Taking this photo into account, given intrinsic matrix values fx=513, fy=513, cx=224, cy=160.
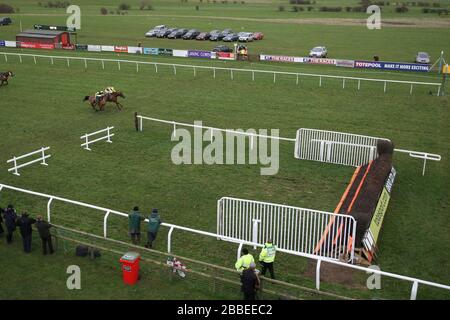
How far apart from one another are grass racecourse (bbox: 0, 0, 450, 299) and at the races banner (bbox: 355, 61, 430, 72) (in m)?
1.47

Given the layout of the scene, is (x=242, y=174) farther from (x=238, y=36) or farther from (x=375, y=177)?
(x=238, y=36)

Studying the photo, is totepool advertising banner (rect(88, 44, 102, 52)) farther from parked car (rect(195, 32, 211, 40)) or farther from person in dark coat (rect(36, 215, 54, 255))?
person in dark coat (rect(36, 215, 54, 255))

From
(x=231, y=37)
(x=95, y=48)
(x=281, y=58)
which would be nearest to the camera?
(x=281, y=58)

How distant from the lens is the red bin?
11.1 metres

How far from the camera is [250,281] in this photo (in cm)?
1020

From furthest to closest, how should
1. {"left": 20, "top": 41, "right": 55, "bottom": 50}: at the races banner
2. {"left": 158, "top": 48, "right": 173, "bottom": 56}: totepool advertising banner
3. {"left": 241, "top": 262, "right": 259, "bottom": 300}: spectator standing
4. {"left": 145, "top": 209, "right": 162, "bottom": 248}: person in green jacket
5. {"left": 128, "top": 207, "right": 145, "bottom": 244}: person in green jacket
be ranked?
{"left": 20, "top": 41, "right": 55, "bottom": 50}: at the races banner
{"left": 158, "top": 48, "right": 173, "bottom": 56}: totepool advertising banner
{"left": 128, "top": 207, "right": 145, "bottom": 244}: person in green jacket
{"left": 145, "top": 209, "right": 162, "bottom": 248}: person in green jacket
{"left": 241, "top": 262, "right": 259, "bottom": 300}: spectator standing

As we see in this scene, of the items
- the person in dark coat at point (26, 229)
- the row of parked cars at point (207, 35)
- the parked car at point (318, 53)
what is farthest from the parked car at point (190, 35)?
the person in dark coat at point (26, 229)

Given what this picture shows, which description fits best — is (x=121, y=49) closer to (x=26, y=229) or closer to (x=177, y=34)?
(x=177, y=34)

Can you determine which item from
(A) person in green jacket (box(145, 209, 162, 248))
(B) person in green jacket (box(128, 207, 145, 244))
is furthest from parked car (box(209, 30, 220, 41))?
(A) person in green jacket (box(145, 209, 162, 248))

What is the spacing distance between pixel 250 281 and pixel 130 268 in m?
2.73

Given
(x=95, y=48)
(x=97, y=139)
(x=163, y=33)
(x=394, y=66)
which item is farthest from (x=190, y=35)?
(x=97, y=139)

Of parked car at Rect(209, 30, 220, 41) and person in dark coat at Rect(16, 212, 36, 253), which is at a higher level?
parked car at Rect(209, 30, 220, 41)

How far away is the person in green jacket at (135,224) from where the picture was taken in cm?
1285

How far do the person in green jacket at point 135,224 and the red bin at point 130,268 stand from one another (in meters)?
1.65
